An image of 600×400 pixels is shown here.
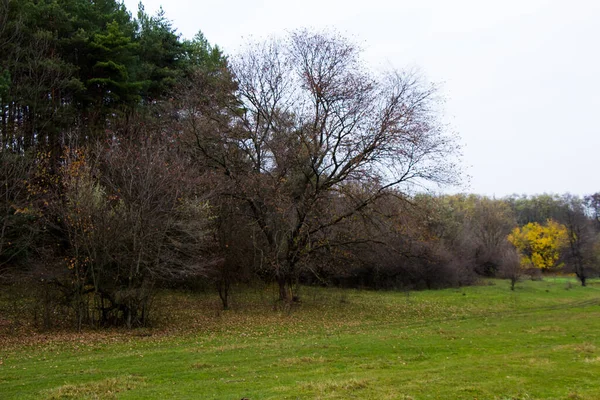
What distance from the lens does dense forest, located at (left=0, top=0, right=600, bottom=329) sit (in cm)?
1695

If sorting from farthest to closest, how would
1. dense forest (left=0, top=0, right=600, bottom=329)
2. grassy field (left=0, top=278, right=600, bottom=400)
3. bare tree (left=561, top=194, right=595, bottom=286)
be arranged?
bare tree (left=561, top=194, right=595, bottom=286) → dense forest (left=0, top=0, right=600, bottom=329) → grassy field (left=0, top=278, right=600, bottom=400)

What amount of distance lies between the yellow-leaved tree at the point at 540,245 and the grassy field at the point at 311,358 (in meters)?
51.7

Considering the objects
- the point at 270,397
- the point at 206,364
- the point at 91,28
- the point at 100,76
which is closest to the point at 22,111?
the point at 100,76

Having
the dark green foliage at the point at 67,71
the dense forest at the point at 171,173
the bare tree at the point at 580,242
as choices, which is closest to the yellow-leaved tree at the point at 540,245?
the bare tree at the point at 580,242

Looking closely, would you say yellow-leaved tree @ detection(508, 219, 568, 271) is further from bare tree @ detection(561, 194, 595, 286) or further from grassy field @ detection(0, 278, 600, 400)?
grassy field @ detection(0, 278, 600, 400)

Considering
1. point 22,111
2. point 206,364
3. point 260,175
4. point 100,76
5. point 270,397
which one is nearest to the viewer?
point 270,397

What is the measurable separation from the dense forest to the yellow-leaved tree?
49.2 metres

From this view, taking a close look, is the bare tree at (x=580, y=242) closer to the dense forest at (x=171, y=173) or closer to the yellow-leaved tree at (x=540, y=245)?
the yellow-leaved tree at (x=540, y=245)

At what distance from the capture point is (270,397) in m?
7.09

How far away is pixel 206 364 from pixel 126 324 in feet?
27.1

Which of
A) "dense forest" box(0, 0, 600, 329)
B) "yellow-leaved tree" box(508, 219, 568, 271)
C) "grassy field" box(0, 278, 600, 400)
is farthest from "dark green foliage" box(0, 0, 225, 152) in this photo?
"yellow-leaved tree" box(508, 219, 568, 271)

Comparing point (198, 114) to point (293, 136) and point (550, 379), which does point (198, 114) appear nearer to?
point (293, 136)

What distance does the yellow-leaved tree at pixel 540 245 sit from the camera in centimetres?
6831

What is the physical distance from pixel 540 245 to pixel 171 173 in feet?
218
